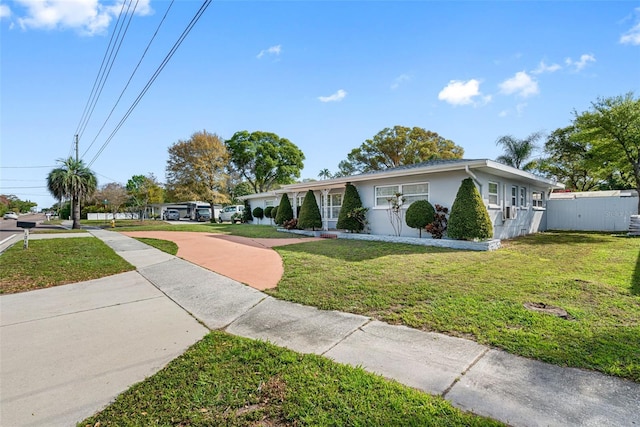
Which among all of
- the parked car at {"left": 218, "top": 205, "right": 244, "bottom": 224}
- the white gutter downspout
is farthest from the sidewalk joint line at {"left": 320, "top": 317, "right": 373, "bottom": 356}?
the parked car at {"left": 218, "top": 205, "right": 244, "bottom": 224}

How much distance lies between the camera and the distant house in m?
10.9

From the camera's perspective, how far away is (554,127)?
2562 cm

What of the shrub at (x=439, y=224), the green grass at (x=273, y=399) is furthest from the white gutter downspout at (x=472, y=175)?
the green grass at (x=273, y=399)

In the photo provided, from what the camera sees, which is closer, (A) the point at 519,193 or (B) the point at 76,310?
(B) the point at 76,310

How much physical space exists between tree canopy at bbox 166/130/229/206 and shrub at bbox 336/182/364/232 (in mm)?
18806

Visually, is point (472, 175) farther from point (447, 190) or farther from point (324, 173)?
point (324, 173)

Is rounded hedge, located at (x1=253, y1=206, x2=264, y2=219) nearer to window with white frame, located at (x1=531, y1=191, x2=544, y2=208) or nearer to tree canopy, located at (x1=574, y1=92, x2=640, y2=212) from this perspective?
window with white frame, located at (x1=531, y1=191, x2=544, y2=208)

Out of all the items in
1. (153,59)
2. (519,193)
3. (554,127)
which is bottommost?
(519,193)

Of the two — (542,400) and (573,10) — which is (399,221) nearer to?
(573,10)

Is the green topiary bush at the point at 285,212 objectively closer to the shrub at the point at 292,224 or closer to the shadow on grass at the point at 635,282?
the shrub at the point at 292,224

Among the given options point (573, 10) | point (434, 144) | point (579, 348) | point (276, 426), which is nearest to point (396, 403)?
point (276, 426)

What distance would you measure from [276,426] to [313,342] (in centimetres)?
130

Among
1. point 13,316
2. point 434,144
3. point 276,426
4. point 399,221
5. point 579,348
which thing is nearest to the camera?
point 276,426

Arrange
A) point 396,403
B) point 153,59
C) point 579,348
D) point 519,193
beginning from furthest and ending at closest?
point 519,193 → point 153,59 → point 579,348 → point 396,403
